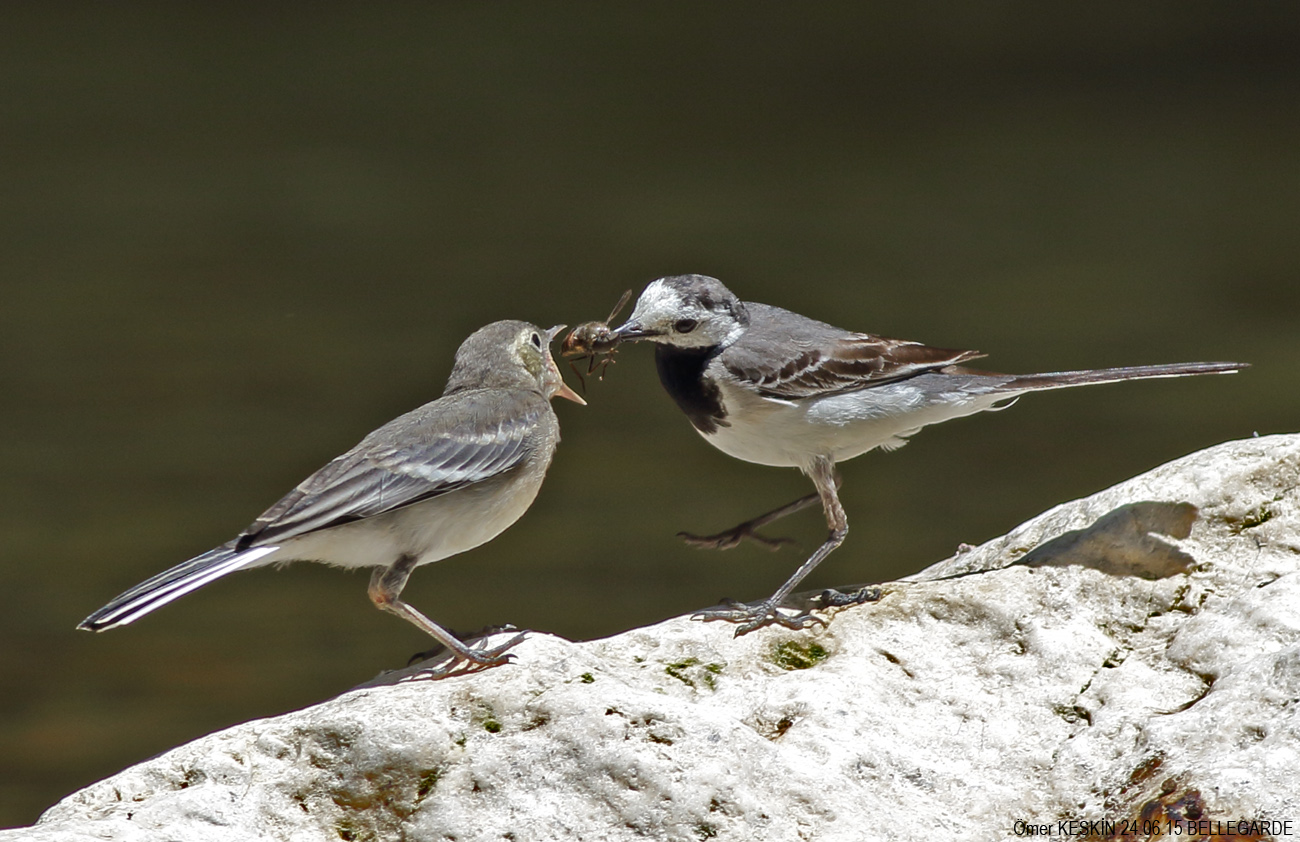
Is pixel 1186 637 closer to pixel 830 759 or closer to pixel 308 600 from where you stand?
pixel 830 759

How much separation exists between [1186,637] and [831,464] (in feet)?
6.17

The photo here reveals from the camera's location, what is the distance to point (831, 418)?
245 inches

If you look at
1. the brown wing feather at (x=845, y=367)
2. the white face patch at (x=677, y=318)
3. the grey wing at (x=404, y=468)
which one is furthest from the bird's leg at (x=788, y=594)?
the grey wing at (x=404, y=468)

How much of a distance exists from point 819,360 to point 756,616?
142 cm

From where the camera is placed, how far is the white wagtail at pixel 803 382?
622 centimetres

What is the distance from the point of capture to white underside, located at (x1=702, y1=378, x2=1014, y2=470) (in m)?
6.21

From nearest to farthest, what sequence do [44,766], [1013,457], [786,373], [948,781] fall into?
1. [948,781]
2. [786,373]
3. [44,766]
4. [1013,457]

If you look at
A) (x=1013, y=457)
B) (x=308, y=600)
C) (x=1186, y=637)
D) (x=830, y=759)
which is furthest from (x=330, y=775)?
(x=1013, y=457)

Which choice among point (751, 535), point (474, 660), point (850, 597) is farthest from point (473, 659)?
point (751, 535)

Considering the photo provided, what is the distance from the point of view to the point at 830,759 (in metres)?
4.46

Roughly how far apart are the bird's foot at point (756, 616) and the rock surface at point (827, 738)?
0.20 ft

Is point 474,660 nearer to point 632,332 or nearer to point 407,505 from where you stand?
point 407,505

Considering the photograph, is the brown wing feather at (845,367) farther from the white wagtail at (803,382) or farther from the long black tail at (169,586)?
the long black tail at (169,586)

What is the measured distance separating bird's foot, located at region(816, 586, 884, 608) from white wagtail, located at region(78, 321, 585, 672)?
1.26 m
